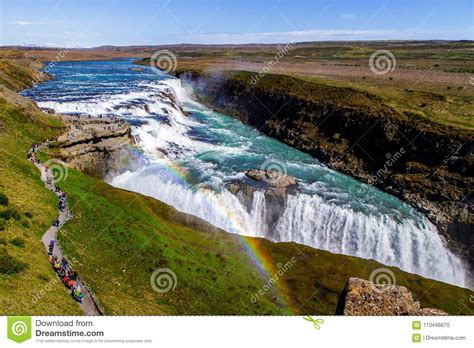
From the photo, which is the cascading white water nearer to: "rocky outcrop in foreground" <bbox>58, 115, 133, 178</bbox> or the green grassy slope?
"rocky outcrop in foreground" <bbox>58, 115, 133, 178</bbox>

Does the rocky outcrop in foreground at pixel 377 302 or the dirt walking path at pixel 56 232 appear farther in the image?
the dirt walking path at pixel 56 232

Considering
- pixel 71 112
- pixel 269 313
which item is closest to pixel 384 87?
pixel 71 112

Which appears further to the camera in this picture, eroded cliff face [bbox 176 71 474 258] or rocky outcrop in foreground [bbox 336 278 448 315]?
eroded cliff face [bbox 176 71 474 258]

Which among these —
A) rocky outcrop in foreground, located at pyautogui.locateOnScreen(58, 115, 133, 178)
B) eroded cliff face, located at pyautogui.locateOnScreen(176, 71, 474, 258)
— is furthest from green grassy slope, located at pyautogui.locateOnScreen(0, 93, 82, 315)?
eroded cliff face, located at pyautogui.locateOnScreen(176, 71, 474, 258)

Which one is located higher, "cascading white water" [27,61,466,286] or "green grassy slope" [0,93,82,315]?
"cascading white water" [27,61,466,286]

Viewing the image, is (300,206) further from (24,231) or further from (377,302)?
(377,302)

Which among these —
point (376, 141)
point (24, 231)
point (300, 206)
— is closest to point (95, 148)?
point (24, 231)

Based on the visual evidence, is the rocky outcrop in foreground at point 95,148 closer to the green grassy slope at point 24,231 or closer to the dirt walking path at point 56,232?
the dirt walking path at point 56,232

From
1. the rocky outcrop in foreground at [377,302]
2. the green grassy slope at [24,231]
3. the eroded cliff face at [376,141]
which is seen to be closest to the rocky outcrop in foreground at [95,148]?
the green grassy slope at [24,231]
